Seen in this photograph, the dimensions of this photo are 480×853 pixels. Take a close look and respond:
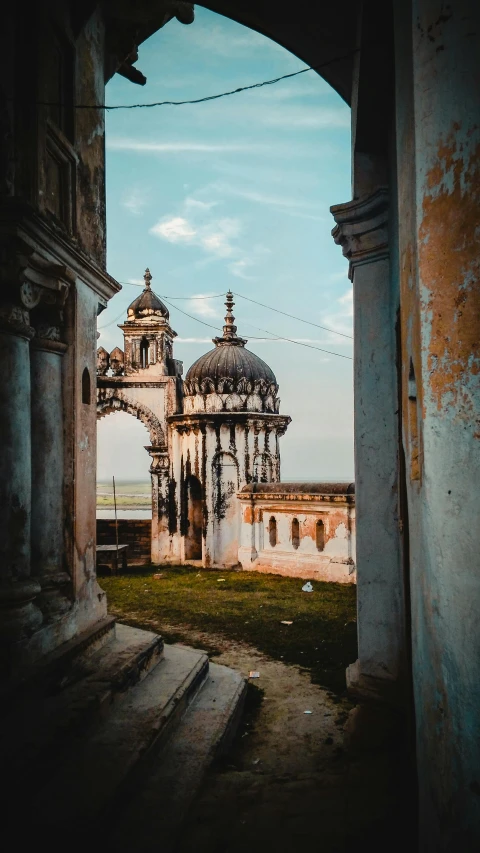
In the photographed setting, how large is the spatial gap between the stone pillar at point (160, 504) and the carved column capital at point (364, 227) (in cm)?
1030

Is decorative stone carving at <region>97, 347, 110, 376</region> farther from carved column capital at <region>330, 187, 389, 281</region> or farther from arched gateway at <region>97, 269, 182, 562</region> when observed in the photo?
carved column capital at <region>330, 187, 389, 281</region>

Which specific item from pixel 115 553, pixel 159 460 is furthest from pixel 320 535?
pixel 159 460

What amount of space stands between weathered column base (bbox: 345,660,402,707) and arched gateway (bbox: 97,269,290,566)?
873 cm

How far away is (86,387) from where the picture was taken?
5.32 metres

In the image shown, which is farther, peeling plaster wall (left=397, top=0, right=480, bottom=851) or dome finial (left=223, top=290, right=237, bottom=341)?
dome finial (left=223, top=290, right=237, bottom=341)

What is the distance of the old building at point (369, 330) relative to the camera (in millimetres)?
1717

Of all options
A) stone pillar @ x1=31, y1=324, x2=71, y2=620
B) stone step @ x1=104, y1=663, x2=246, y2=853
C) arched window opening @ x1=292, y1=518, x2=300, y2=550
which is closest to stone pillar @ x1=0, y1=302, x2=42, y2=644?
stone pillar @ x1=31, y1=324, x2=71, y2=620

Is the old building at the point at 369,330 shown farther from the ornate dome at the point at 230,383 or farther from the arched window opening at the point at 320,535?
the ornate dome at the point at 230,383

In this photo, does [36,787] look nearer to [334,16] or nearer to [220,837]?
[220,837]

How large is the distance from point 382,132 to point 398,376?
1.74m

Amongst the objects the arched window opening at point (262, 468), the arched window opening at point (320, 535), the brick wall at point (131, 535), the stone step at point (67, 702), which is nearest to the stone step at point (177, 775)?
the stone step at point (67, 702)

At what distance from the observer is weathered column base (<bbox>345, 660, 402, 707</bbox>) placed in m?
3.78

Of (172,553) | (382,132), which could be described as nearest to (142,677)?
(382,132)

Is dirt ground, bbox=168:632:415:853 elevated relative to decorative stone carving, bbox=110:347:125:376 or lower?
lower
